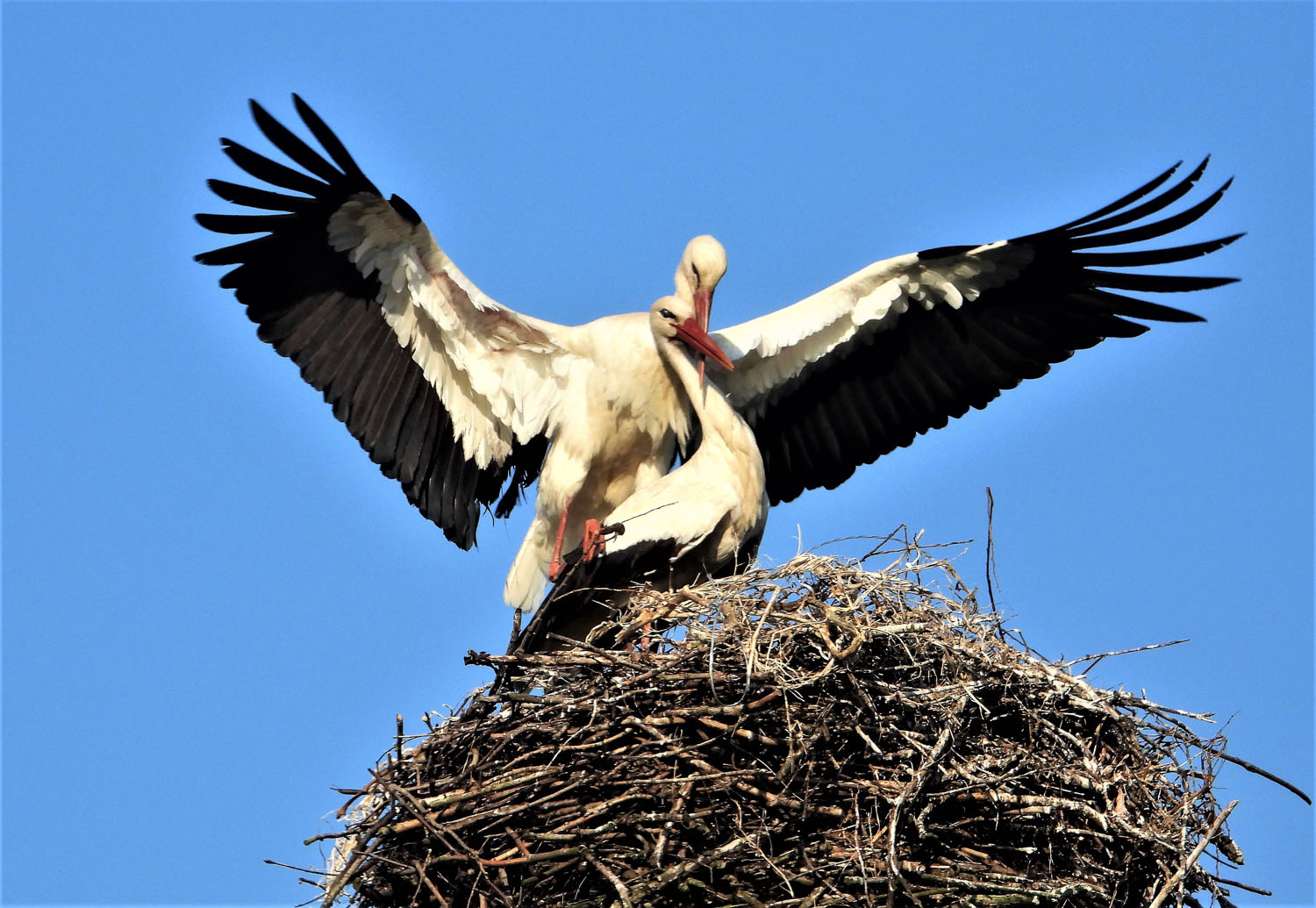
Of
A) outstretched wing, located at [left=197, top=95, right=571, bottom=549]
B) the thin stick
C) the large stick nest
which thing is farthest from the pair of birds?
the thin stick

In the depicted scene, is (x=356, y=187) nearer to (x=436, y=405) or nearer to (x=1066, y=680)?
(x=436, y=405)

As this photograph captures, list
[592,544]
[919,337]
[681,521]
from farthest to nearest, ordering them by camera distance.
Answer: [919,337] < [681,521] < [592,544]

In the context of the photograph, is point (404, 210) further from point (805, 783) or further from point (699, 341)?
point (805, 783)

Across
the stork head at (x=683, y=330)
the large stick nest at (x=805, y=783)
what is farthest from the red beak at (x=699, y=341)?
the large stick nest at (x=805, y=783)

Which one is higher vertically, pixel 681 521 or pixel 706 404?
pixel 706 404

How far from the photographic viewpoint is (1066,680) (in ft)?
19.3

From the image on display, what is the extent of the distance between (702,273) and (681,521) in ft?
4.08

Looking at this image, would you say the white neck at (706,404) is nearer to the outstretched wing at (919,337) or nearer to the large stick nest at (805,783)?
the outstretched wing at (919,337)

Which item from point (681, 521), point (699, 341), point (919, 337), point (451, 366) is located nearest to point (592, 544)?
point (681, 521)

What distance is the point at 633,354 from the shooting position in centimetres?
763

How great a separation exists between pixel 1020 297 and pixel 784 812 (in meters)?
3.30

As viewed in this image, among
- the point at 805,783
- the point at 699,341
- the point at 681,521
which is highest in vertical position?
the point at 699,341

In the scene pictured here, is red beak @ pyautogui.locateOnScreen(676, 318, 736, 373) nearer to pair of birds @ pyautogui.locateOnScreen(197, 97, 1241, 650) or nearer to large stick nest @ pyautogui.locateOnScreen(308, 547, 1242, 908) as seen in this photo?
pair of birds @ pyautogui.locateOnScreen(197, 97, 1241, 650)

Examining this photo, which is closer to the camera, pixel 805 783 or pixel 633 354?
pixel 805 783
